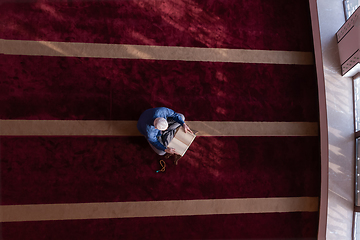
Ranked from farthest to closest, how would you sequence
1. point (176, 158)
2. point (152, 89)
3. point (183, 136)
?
point (152, 89) < point (176, 158) < point (183, 136)

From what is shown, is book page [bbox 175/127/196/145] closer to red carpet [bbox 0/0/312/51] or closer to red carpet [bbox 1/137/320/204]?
red carpet [bbox 1/137/320/204]

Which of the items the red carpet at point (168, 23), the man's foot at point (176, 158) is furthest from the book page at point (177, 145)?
the red carpet at point (168, 23)

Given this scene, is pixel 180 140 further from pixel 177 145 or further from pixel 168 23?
pixel 168 23

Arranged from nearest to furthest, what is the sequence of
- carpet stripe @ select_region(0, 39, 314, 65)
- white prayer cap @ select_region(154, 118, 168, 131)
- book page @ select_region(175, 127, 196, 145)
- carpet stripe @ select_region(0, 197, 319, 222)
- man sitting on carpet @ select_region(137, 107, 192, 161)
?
white prayer cap @ select_region(154, 118, 168, 131), man sitting on carpet @ select_region(137, 107, 192, 161), book page @ select_region(175, 127, 196, 145), carpet stripe @ select_region(0, 197, 319, 222), carpet stripe @ select_region(0, 39, 314, 65)

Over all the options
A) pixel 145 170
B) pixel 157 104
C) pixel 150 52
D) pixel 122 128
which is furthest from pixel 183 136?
pixel 150 52

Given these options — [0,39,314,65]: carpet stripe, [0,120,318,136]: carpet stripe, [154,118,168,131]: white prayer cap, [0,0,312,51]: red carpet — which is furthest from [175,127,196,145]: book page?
[0,0,312,51]: red carpet

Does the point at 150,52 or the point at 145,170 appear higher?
the point at 150,52

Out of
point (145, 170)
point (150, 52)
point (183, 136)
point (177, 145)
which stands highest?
point (150, 52)
